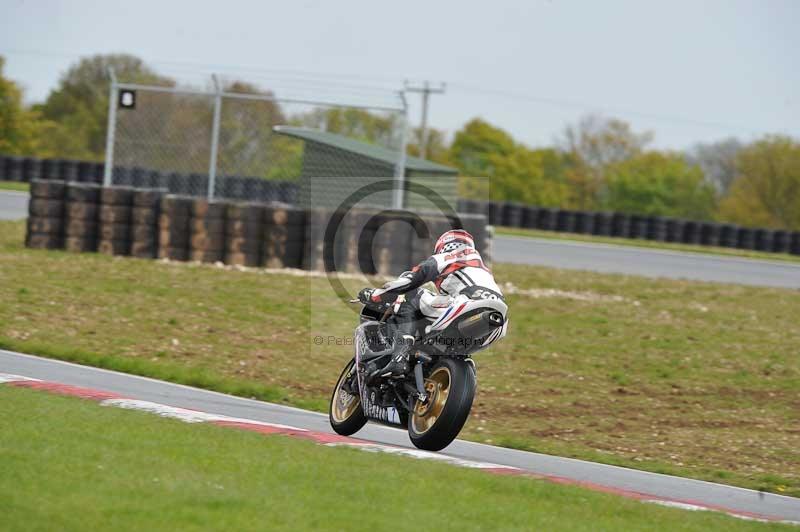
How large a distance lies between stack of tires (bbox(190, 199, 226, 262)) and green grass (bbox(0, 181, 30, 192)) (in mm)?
16094

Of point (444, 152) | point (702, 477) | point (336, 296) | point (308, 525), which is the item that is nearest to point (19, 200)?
point (336, 296)

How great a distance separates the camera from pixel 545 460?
9.17 metres

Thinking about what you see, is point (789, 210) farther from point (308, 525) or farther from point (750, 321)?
point (308, 525)

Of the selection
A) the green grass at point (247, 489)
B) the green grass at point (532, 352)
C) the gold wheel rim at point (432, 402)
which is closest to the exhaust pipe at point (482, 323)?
the gold wheel rim at point (432, 402)

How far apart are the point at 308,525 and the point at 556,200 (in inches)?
2705

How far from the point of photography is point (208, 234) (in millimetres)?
18188

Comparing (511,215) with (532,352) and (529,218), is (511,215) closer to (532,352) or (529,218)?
(529,218)

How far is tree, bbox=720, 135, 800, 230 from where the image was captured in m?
61.6

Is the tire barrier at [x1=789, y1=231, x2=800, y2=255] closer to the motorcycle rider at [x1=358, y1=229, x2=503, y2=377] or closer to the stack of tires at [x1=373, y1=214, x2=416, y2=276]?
the stack of tires at [x1=373, y1=214, x2=416, y2=276]

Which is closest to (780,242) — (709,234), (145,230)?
(709,234)

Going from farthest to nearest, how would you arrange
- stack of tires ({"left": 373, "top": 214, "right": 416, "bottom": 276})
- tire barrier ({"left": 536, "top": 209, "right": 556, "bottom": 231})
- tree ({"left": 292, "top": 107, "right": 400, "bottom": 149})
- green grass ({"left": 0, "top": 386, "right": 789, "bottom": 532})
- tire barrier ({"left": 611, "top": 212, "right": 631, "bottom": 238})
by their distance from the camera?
tire barrier ({"left": 536, "top": 209, "right": 556, "bottom": 231}), tire barrier ({"left": 611, "top": 212, "right": 631, "bottom": 238}), tree ({"left": 292, "top": 107, "right": 400, "bottom": 149}), stack of tires ({"left": 373, "top": 214, "right": 416, "bottom": 276}), green grass ({"left": 0, "top": 386, "right": 789, "bottom": 532})

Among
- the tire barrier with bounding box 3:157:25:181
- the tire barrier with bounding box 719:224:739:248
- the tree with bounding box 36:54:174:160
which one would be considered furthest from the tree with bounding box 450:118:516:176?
the tire barrier with bounding box 3:157:25:181

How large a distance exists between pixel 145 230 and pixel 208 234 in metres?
0.98

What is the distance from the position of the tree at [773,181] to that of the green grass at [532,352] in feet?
145
